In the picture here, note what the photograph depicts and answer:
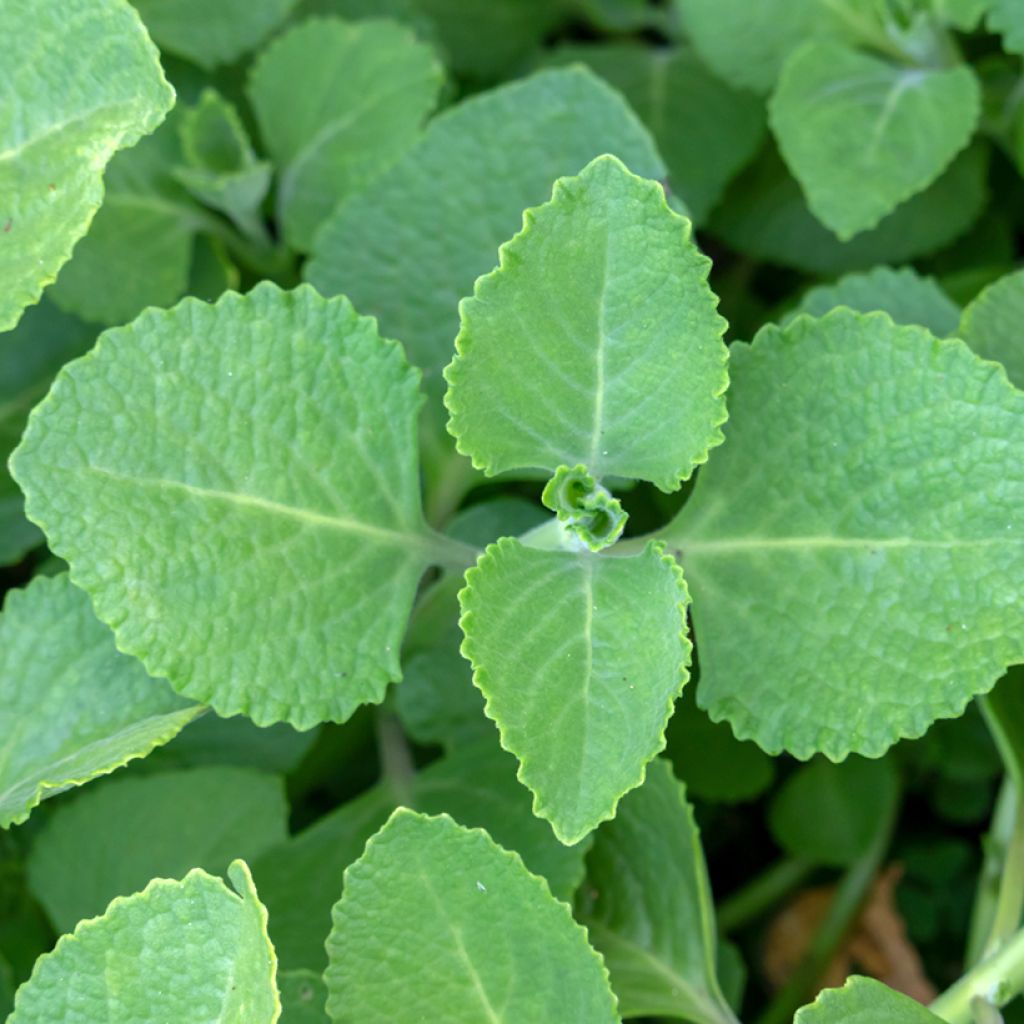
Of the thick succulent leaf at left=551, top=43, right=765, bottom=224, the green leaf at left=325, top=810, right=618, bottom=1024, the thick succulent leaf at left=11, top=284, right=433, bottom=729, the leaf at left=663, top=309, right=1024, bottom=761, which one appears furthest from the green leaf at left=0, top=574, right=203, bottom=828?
the thick succulent leaf at left=551, top=43, right=765, bottom=224

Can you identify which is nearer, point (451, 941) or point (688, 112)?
point (451, 941)

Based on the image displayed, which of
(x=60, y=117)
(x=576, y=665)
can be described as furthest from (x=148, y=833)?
(x=60, y=117)

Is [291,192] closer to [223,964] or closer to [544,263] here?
[544,263]

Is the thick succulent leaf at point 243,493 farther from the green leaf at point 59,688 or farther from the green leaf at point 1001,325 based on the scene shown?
the green leaf at point 1001,325

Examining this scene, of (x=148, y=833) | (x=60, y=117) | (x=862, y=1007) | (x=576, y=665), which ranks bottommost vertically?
(x=148, y=833)

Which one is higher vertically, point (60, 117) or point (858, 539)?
point (60, 117)

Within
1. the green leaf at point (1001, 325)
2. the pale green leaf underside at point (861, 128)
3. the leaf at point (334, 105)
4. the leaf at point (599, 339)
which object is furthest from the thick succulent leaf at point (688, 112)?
the leaf at point (599, 339)

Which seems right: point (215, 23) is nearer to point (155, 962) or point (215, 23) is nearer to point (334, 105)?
point (334, 105)
